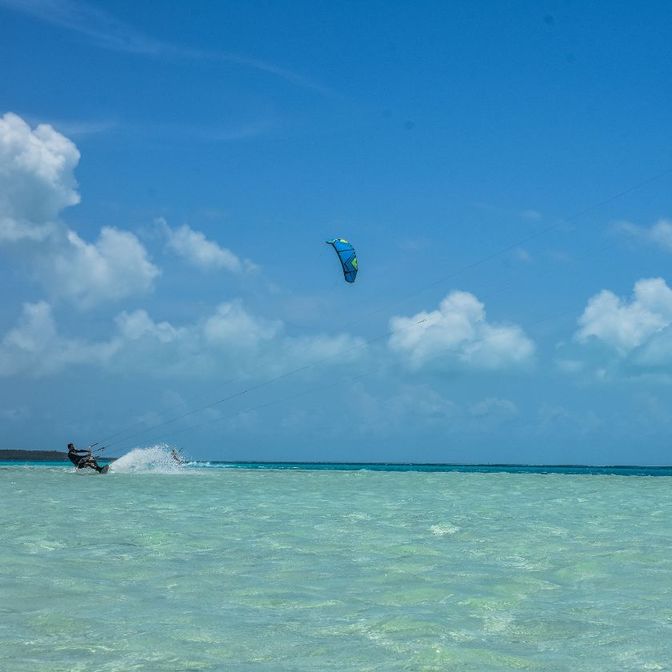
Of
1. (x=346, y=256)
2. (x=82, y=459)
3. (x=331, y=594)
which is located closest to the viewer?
(x=331, y=594)

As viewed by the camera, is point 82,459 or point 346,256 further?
point 82,459

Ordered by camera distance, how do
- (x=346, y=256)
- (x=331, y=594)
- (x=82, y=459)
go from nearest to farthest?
(x=331, y=594) → (x=346, y=256) → (x=82, y=459)

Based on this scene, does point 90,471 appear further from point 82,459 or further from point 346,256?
point 346,256

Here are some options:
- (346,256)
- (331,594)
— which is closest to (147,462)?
(346,256)

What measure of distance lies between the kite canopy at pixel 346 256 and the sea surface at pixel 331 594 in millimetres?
24097

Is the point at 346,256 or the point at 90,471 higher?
the point at 346,256

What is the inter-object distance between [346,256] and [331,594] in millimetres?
33259

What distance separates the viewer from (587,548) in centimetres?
1445

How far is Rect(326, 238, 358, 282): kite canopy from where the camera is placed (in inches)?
1663

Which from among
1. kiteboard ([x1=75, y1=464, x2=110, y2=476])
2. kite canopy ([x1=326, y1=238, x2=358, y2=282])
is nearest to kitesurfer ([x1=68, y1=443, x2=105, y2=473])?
kiteboard ([x1=75, y1=464, x2=110, y2=476])

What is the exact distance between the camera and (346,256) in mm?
42344

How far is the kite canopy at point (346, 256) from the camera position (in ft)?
139

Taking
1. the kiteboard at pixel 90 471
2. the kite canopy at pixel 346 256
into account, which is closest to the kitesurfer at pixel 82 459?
the kiteboard at pixel 90 471

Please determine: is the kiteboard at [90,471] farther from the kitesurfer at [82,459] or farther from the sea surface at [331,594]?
the sea surface at [331,594]
